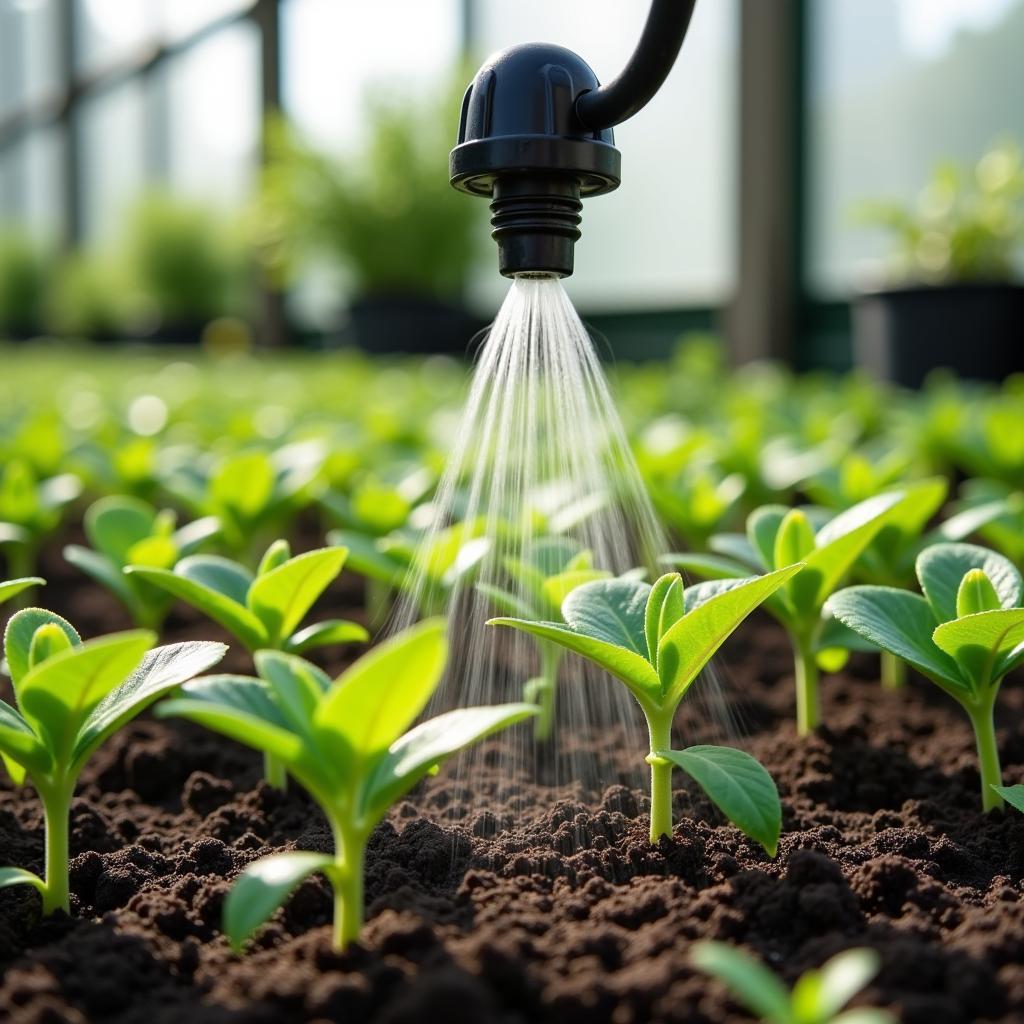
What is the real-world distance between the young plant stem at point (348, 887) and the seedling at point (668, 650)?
0.17 meters

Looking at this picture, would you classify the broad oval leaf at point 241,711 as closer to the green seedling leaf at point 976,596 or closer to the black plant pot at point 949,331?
the green seedling leaf at point 976,596

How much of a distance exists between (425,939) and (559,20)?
7.35 m

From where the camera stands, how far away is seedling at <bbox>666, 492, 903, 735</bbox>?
1060 mm

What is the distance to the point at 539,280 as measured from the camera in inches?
36.5

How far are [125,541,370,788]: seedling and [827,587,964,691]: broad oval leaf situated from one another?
1.35 ft

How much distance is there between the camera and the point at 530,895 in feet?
2.72

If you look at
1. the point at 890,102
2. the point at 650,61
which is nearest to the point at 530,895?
the point at 650,61

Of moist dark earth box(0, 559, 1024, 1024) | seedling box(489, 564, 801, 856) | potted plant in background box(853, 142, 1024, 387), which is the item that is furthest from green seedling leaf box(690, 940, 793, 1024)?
potted plant in background box(853, 142, 1024, 387)

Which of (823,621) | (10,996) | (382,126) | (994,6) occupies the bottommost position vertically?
(10,996)

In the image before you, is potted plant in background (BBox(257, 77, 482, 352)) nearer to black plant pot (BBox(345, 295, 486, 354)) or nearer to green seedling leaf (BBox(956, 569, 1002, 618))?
black plant pot (BBox(345, 295, 486, 354))

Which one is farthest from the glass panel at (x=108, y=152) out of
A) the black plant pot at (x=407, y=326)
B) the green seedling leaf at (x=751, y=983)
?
the green seedling leaf at (x=751, y=983)

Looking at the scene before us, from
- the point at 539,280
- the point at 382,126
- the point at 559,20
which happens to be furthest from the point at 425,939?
the point at 382,126

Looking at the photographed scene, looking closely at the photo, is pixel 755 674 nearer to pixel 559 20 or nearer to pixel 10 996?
pixel 10 996

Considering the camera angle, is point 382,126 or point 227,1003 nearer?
point 227,1003
